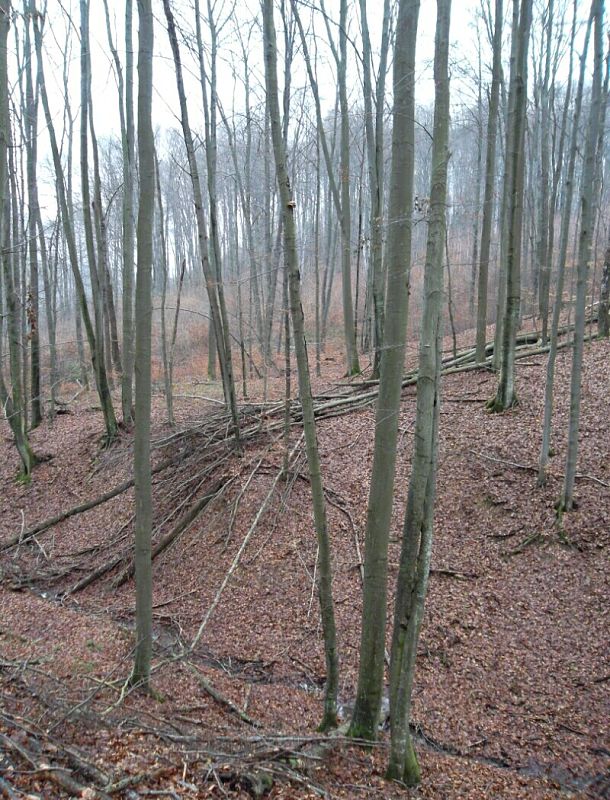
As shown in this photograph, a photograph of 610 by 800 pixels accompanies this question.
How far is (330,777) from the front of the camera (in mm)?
4102

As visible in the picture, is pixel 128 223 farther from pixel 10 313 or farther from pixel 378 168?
pixel 378 168

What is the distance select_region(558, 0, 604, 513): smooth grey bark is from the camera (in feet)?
22.1

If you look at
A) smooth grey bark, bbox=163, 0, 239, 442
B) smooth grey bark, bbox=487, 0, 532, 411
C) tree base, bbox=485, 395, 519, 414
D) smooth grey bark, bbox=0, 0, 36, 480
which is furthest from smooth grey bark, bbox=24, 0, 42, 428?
tree base, bbox=485, 395, 519, 414

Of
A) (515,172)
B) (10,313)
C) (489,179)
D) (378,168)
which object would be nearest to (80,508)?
(10,313)

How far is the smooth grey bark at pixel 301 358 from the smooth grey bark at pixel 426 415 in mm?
730

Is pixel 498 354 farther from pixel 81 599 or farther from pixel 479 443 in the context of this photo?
pixel 81 599

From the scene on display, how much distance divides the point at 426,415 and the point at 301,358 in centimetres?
118

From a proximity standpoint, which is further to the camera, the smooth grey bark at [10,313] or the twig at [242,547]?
the smooth grey bark at [10,313]

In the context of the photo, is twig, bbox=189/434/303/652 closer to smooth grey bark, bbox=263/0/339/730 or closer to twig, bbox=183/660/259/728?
twig, bbox=183/660/259/728

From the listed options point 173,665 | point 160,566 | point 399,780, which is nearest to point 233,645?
point 173,665

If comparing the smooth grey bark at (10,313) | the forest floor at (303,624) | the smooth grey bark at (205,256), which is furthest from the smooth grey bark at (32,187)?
the smooth grey bark at (205,256)

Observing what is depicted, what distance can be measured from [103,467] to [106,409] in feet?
4.30

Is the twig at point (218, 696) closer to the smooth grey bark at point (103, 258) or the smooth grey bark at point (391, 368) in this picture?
the smooth grey bark at point (391, 368)

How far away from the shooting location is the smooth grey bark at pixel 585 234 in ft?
22.1
